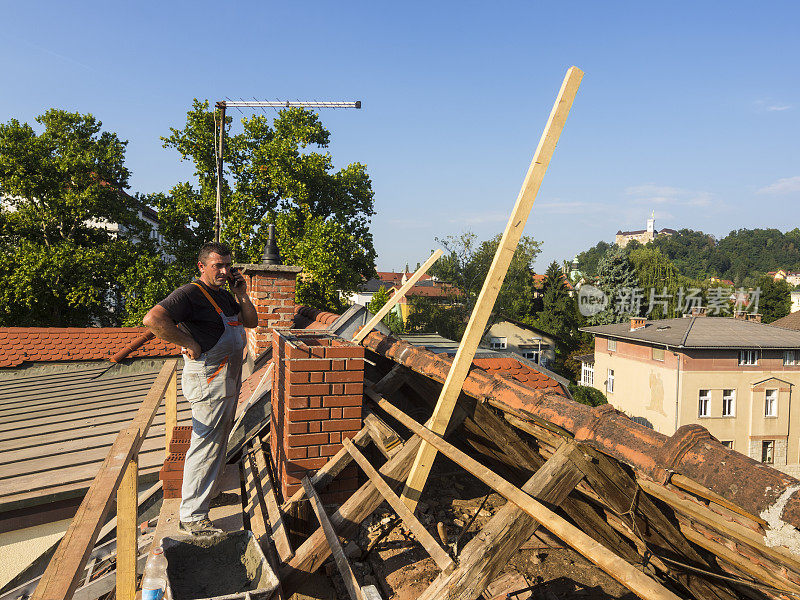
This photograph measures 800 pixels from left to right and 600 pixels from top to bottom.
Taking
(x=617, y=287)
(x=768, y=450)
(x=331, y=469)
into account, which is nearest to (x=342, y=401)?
(x=331, y=469)

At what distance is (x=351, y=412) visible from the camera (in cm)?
353

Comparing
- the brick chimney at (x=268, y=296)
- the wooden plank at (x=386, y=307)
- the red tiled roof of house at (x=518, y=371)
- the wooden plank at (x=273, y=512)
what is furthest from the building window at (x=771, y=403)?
the wooden plank at (x=273, y=512)

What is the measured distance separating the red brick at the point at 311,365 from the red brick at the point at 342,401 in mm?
235

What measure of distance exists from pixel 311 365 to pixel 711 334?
111 feet

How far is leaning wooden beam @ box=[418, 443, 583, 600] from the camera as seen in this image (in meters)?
1.96

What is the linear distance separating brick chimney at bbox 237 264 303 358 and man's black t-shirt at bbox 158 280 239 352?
331cm

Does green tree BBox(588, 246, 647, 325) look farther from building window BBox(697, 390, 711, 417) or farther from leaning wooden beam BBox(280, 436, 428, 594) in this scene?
leaning wooden beam BBox(280, 436, 428, 594)

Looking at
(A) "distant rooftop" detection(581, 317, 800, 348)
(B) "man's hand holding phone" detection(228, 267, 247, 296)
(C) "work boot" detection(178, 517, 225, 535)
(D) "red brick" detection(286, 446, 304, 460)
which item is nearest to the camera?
(C) "work boot" detection(178, 517, 225, 535)

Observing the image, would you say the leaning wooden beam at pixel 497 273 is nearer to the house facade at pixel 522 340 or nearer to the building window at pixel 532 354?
the house facade at pixel 522 340

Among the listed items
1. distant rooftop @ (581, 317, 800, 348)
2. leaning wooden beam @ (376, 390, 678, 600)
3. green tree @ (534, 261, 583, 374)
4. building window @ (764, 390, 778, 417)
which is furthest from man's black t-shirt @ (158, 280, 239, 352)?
green tree @ (534, 261, 583, 374)

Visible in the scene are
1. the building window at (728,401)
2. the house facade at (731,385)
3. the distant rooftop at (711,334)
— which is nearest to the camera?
the distant rooftop at (711,334)

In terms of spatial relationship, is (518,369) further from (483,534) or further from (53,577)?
(53,577)

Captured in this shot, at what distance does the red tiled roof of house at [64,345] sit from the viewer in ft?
27.7

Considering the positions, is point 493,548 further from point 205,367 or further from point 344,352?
point 205,367
